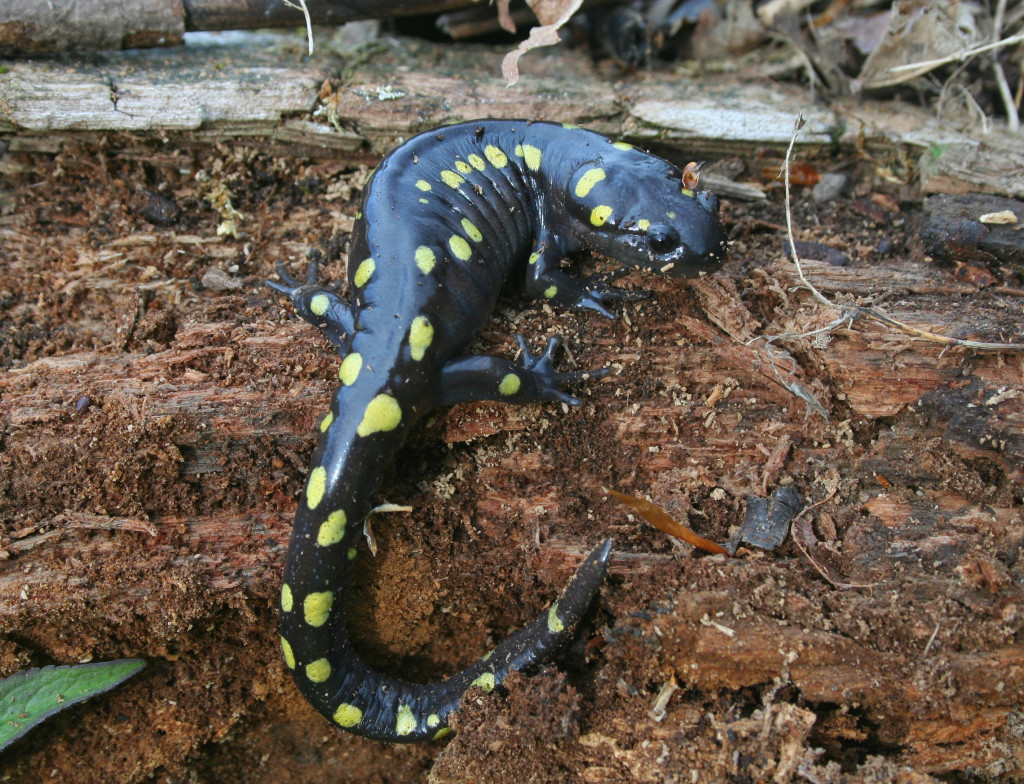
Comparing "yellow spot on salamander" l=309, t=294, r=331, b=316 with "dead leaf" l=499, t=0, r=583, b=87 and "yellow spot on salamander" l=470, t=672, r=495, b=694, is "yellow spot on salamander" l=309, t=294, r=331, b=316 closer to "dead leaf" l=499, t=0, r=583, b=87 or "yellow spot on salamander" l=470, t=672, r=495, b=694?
"dead leaf" l=499, t=0, r=583, b=87

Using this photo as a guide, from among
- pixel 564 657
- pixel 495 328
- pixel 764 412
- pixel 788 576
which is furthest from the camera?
pixel 495 328

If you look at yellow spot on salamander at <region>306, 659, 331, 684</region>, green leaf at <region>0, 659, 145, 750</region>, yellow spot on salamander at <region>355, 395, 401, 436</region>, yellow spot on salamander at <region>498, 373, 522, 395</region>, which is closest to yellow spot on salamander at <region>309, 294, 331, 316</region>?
yellow spot on salamander at <region>355, 395, 401, 436</region>

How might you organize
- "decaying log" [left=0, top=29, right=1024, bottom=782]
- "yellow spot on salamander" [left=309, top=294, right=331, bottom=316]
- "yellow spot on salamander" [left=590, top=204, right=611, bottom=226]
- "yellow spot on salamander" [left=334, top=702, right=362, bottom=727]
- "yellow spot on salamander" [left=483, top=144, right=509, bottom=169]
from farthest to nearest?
"yellow spot on salamander" [left=483, top=144, right=509, bottom=169], "yellow spot on salamander" [left=590, top=204, right=611, bottom=226], "yellow spot on salamander" [left=309, top=294, right=331, bottom=316], "yellow spot on salamander" [left=334, top=702, right=362, bottom=727], "decaying log" [left=0, top=29, right=1024, bottom=782]

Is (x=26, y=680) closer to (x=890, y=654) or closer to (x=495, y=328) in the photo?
Answer: (x=495, y=328)

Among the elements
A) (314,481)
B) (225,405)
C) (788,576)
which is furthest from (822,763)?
(225,405)

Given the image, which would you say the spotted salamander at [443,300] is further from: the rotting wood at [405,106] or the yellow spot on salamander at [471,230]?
the rotting wood at [405,106]

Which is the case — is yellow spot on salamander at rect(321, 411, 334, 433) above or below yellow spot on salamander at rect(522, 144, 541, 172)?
below

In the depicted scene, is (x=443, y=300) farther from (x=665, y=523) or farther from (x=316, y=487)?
(x=665, y=523)
